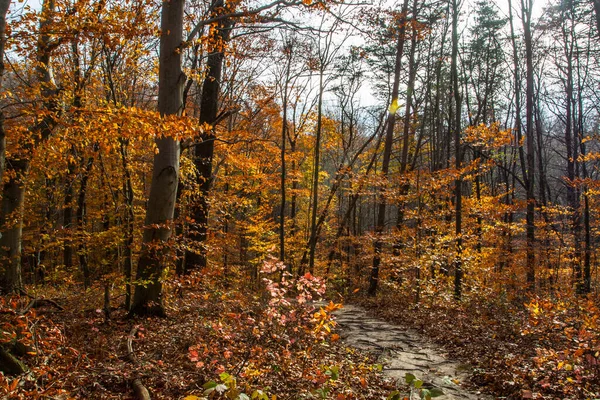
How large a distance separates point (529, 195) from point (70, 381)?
14.5 metres

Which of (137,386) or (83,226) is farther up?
(83,226)

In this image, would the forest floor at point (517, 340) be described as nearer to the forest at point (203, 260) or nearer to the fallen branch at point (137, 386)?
the forest at point (203, 260)

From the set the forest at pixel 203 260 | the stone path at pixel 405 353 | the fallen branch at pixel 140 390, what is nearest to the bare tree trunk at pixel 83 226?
the forest at pixel 203 260

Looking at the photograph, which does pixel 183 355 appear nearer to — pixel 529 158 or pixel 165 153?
pixel 165 153

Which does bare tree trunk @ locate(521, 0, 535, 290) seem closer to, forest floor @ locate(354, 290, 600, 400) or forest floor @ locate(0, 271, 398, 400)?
forest floor @ locate(354, 290, 600, 400)

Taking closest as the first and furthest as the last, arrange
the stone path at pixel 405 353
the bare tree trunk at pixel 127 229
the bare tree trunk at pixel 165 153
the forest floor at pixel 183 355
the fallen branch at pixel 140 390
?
the forest floor at pixel 183 355 < the fallen branch at pixel 140 390 < the stone path at pixel 405 353 < the bare tree trunk at pixel 165 153 < the bare tree trunk at pixel 127 229

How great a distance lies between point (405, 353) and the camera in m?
6.64

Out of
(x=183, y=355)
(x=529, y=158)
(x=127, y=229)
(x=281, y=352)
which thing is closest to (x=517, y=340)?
(x=281, y=352)

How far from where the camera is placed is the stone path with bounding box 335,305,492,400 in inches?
205

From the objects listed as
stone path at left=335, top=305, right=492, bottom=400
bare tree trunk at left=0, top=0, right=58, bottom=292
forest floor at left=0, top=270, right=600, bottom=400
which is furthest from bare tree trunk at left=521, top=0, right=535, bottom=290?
bare tree trunk at left=0, top=0, right=58, bottom=292

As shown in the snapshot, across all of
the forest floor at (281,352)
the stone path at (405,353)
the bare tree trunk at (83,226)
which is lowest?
the stone path at (405,353)

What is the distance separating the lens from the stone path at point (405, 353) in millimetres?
5207

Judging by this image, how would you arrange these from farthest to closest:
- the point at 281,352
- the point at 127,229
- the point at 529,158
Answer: the point at 529,158 < the point at 127,229 < the point at 281,352

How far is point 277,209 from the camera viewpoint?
30.9 metres
